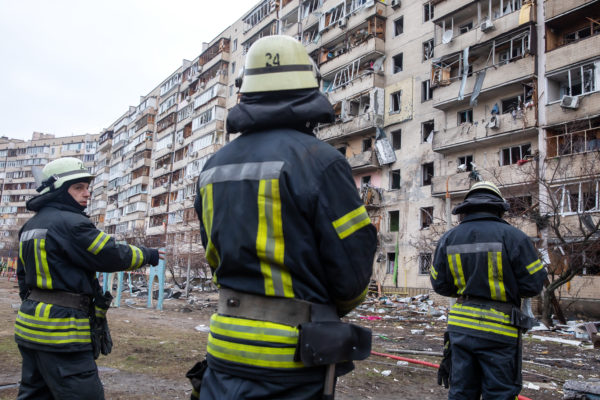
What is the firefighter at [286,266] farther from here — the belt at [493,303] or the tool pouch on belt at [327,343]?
the belt at [493,303]

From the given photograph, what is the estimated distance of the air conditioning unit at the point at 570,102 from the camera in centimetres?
2152

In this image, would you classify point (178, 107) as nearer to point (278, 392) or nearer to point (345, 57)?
point (345, 57)

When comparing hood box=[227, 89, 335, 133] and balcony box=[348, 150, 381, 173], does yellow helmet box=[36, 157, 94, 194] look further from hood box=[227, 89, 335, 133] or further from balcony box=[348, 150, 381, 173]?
balcony box=[348, 150, 381, 173]

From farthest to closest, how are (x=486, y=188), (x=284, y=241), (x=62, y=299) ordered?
(x=486, y=188) → (x=62, y=299) → (x=284, y=241)

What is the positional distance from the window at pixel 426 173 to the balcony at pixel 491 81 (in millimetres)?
3438

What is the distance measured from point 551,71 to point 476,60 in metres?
5.31

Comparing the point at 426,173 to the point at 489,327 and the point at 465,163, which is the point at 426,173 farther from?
the point at 489,327

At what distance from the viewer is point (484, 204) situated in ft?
14.9

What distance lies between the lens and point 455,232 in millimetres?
4602

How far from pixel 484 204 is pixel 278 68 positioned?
115 inches

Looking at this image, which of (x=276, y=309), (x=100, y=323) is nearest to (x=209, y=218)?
(x=276, y=309)

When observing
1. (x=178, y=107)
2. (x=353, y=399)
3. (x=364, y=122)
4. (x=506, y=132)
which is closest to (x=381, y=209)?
(x=364, y=122)

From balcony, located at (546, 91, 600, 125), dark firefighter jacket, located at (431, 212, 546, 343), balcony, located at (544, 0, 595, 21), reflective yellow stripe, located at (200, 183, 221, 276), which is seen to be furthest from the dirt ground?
balcony, located at (544, 0, 595, 21)

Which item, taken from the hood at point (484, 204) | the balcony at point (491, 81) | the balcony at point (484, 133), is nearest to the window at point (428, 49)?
the balcony at point (491, 81)
